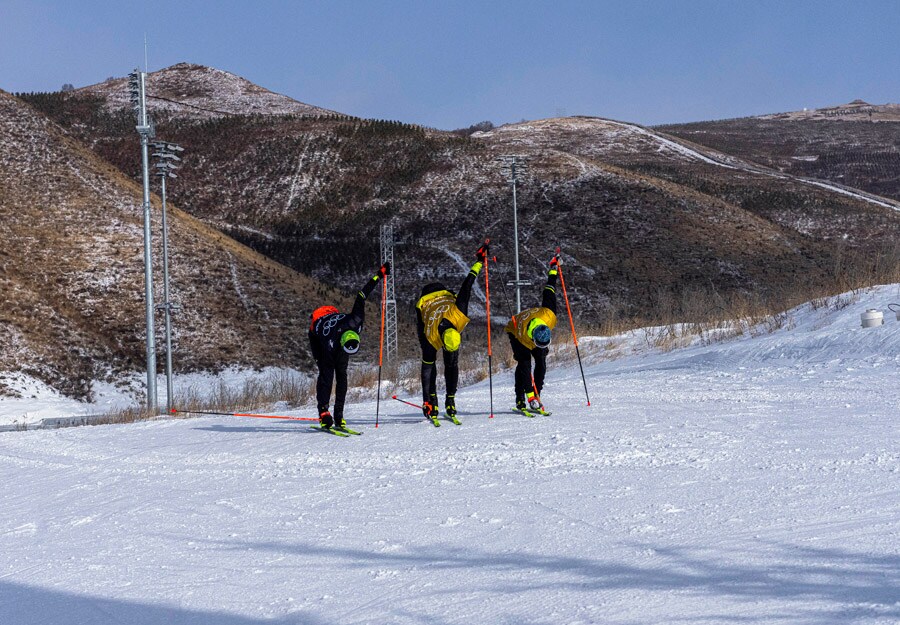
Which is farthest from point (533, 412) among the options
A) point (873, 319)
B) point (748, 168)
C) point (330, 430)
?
point (748, 168)

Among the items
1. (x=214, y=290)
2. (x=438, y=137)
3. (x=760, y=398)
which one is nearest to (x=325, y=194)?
(x=438, y=137)

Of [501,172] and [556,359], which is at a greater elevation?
[501,172]

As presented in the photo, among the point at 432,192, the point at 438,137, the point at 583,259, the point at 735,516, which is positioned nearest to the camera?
the point at 735,516

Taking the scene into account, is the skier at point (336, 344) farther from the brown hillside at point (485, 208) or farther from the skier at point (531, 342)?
the brown hillside at point (485, 208)

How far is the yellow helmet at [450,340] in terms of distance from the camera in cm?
1123

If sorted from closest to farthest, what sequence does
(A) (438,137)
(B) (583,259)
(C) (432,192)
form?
1. (B) (583,259)
2. (C) (432,192)
3. (A) (438,137)

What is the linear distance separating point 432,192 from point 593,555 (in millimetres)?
75601

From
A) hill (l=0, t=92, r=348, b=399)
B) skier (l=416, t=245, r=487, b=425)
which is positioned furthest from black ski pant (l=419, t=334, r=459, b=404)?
hill (l=0, t=92, r=348, b=399)

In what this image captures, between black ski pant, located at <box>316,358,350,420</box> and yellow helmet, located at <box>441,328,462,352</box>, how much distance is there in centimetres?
133

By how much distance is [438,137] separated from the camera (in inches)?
3597

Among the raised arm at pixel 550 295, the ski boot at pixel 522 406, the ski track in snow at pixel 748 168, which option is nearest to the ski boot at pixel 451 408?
the ski boot at pixel 522 406

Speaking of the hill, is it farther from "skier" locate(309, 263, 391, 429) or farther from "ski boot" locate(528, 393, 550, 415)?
"ski boot" locate(528, 393, 550, 415)

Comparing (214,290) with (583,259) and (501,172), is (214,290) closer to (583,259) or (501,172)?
(583,259)

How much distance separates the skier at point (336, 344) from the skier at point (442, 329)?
0.82 metres
